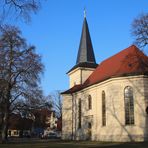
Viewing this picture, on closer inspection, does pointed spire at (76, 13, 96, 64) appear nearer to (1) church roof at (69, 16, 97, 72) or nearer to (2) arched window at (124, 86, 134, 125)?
(1) church roof at (69, 16, 97, 72)

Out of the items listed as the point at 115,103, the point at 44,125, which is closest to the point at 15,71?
the point at 115,103

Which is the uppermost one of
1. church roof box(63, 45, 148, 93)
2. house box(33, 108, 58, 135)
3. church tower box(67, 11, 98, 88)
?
church tower box(67, 11, 98, 88)

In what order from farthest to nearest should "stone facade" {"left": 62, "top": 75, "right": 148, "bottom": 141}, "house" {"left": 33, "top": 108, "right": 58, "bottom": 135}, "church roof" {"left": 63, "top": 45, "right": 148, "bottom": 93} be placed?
"house" {"left": 33, "top": 108, "right": 58, "bottom": 135}, "church roof" {"left": 63, "top": 45, "right": 148, "bottom": 93}, "stone facade" {"left": 62, "top": 75, "right": 148, "bottom": 141}

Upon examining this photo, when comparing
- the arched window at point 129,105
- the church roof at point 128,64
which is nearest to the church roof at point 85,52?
the church roof at point 128,64

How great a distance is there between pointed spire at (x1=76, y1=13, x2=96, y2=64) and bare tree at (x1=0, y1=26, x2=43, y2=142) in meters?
18.2

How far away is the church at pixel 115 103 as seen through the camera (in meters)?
39.4

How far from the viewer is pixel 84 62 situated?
59.7 meters

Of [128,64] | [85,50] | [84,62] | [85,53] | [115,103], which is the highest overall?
[85,50]

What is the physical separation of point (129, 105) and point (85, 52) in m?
21.9

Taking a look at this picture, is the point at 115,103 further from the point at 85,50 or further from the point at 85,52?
the point at 85,50

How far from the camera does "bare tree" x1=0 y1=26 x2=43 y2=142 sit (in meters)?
41.0

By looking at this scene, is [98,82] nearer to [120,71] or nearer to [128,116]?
[120,71]

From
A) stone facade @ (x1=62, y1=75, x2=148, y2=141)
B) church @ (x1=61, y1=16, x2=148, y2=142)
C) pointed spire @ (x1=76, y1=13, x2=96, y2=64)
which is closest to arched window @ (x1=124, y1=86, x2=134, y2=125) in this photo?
church @ (x1=61, y1=16, x2=148, y2=142)

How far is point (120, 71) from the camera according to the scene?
41719 millimetres
